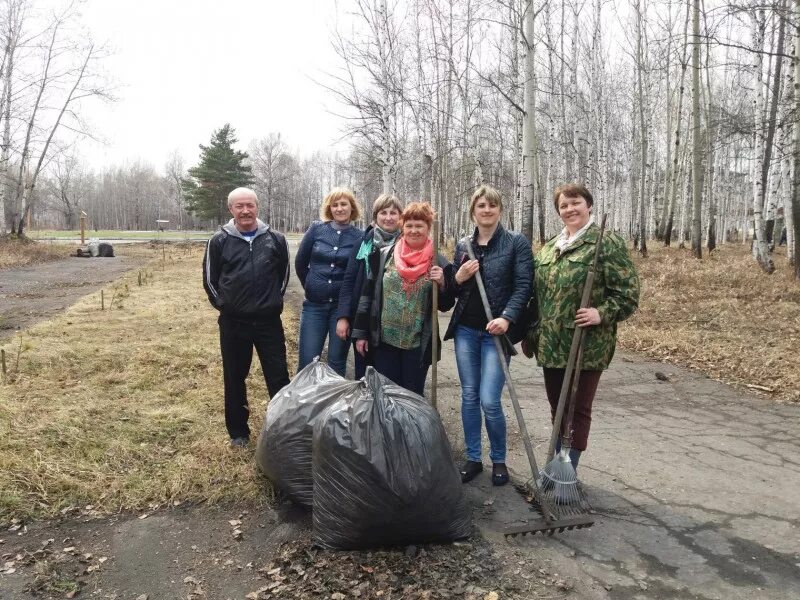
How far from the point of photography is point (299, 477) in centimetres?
297

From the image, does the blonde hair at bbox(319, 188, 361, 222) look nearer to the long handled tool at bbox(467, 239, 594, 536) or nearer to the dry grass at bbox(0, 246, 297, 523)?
the long handled tool at bbox(467, 239, 594, 536)

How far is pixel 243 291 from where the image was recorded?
363 cm

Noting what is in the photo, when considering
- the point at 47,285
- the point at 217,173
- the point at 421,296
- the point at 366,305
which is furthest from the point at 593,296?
the point at 217,173

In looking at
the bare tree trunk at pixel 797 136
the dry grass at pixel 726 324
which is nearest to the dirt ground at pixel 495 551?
the dry grass at pixel 726 324

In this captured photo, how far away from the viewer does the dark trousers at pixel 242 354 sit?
3762 mm

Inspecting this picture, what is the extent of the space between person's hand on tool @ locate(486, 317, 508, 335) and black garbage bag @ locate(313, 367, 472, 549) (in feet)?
2.21

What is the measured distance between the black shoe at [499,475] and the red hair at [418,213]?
156 centimetres

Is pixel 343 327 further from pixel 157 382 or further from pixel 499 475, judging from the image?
pixel 157 382

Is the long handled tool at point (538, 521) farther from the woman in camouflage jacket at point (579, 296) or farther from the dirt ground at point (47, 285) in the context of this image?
the dirt ground at point (47, 285)

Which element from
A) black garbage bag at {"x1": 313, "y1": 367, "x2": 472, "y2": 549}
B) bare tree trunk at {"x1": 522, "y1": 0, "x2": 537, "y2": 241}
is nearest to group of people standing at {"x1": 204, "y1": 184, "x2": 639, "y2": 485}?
black garbage bag at {"x1": 313, "y1": 367, "x2": 472, "y2": 549}

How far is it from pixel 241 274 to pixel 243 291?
0.11 m

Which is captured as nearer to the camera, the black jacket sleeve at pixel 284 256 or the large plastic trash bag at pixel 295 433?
the large plastic trash bag at pixel 295 433

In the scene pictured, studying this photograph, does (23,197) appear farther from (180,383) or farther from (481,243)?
(481,243)

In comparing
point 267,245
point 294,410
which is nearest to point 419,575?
point 294,410
